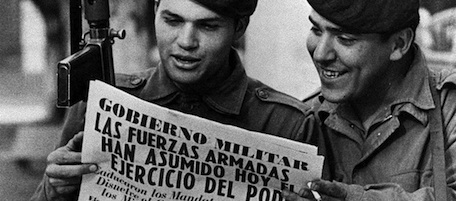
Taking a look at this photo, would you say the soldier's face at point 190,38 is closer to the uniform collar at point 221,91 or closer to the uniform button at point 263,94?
the uniform collar at point 221,91

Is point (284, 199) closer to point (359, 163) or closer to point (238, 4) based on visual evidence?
point (359, 163)

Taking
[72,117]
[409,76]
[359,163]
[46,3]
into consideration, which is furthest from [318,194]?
[46,3]

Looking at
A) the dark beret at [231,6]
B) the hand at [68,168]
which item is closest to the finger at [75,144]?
the hand at [68,168]

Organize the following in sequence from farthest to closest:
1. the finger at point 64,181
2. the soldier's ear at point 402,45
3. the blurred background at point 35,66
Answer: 1. the blurred background at point 35,66
2. the soldier's ear at point 402,45
3. the finger at point 64,181

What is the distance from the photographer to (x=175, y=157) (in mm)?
2275

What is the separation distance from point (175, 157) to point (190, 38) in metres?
0.36

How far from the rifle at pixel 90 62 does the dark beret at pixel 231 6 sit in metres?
0.27

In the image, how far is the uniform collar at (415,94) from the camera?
2.48 m

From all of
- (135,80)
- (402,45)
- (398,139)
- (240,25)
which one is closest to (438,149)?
(398,139)

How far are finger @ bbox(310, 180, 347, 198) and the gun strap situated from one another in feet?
1.00

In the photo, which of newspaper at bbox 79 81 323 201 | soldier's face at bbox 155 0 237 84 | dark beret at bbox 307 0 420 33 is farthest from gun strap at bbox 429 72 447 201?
soldier's face at bbox 155 0 237 84

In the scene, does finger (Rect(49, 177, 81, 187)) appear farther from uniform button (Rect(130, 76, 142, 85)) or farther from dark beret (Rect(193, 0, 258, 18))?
dark beret (Rect(193, 0, 258, 18))

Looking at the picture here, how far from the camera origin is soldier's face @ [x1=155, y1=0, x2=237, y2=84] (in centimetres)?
243

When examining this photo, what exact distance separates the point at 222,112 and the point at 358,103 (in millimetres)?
409
